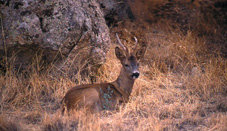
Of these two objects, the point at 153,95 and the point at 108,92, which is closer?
the point at 108,92

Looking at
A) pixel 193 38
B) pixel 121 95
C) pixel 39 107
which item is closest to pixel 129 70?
pixel 121 95

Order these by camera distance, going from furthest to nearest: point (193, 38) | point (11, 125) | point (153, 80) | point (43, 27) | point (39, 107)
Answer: point (193, 38) → point (153, 80) → point (43, 27) → point (39, 107) → point (11, 125)

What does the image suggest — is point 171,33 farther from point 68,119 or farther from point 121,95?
point 68,119

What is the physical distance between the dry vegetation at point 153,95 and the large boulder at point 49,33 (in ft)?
1.20

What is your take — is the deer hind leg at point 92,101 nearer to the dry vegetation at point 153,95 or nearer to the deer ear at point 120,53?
the dry vegetation at point 153,95

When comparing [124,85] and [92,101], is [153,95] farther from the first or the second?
[92,101]

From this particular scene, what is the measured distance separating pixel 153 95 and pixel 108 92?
1.11m

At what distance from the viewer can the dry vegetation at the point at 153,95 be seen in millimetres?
4582

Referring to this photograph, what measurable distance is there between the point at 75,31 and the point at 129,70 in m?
1.33

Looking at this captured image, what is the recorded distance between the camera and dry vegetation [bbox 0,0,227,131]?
458 centimetres

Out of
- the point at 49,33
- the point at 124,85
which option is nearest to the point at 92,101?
the point at 124,85

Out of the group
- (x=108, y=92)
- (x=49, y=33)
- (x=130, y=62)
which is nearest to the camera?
(x=108, y=92)

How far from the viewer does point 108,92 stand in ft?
17.5

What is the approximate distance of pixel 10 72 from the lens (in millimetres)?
5785
